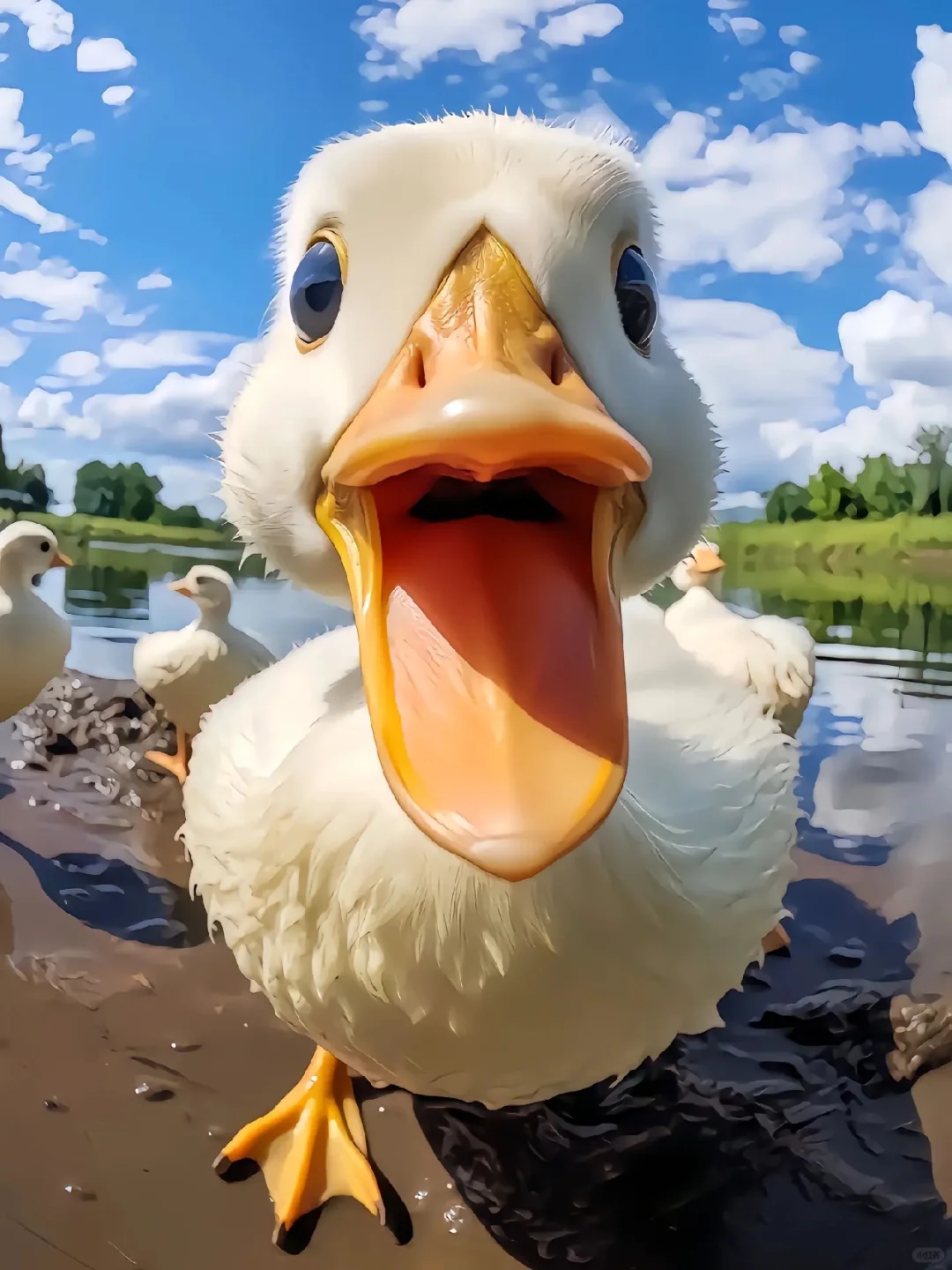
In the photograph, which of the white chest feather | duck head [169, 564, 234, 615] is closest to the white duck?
duck head [169, 564, 234, 615]

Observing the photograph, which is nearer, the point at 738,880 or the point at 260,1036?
the point at 738,880

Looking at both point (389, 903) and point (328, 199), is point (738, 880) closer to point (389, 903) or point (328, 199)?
point (389, 903)

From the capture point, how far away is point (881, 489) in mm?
1644

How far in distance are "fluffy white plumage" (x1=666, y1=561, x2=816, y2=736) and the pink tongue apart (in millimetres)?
555

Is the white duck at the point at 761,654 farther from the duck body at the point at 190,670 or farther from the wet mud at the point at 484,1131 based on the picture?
the duck body at the point at 190,670

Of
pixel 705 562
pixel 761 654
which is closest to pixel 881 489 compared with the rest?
pixel 705 562

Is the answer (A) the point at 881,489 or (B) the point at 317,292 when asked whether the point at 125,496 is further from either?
(A) the point at 881,489

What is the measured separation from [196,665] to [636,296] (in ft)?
3.28

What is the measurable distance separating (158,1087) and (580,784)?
0.53m

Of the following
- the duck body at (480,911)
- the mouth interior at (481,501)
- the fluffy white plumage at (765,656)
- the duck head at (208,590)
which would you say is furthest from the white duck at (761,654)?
the duck head at (208,590)

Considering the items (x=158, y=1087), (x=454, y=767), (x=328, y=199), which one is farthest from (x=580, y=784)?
(x=158, y=1087)

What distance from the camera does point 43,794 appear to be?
1151 millimetres

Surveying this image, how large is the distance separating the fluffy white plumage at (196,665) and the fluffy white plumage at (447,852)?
0.74m

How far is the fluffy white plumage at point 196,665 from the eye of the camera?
1.22 metres
